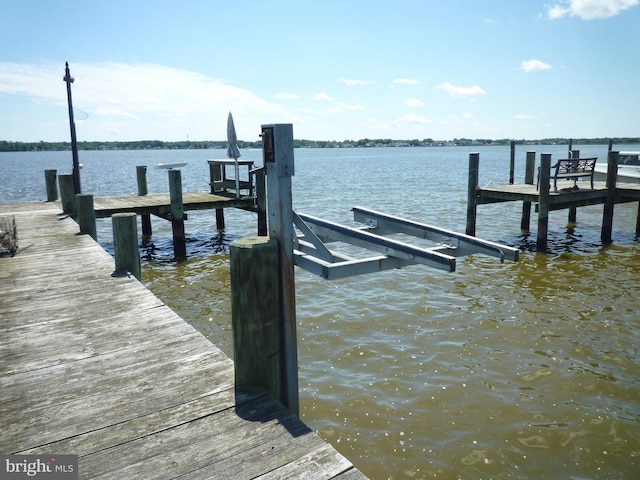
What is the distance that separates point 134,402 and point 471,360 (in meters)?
5.26

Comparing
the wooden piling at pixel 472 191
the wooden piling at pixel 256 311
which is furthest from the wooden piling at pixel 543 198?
the wooden piling at pixel 256 311

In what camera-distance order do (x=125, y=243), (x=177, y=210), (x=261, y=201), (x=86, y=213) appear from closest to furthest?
(x=125, y=243), (x=86, y=213), (x=177, y=210), (x=261, y=201)

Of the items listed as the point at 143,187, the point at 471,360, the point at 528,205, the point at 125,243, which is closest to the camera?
the point at 125,243

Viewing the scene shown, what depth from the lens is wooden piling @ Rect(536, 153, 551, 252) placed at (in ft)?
43.0

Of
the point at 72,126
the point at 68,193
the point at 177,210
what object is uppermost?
the point at 72,126

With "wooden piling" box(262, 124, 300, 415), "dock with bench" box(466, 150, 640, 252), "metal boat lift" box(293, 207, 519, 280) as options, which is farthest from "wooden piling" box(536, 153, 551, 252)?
"wooden piling" box(262, 124, 300, 415)

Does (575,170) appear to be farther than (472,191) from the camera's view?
No

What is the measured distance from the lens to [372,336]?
27.8ft

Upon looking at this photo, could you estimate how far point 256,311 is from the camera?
373cm

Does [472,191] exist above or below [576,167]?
below

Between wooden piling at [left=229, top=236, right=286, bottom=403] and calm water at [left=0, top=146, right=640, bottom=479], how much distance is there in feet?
6.62

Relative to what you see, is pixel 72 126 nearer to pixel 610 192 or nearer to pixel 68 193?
pixel 68 193

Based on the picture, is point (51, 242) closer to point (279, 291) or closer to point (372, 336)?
point (372, 336)

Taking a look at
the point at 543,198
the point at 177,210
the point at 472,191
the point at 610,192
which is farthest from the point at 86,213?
the point at 610,192
